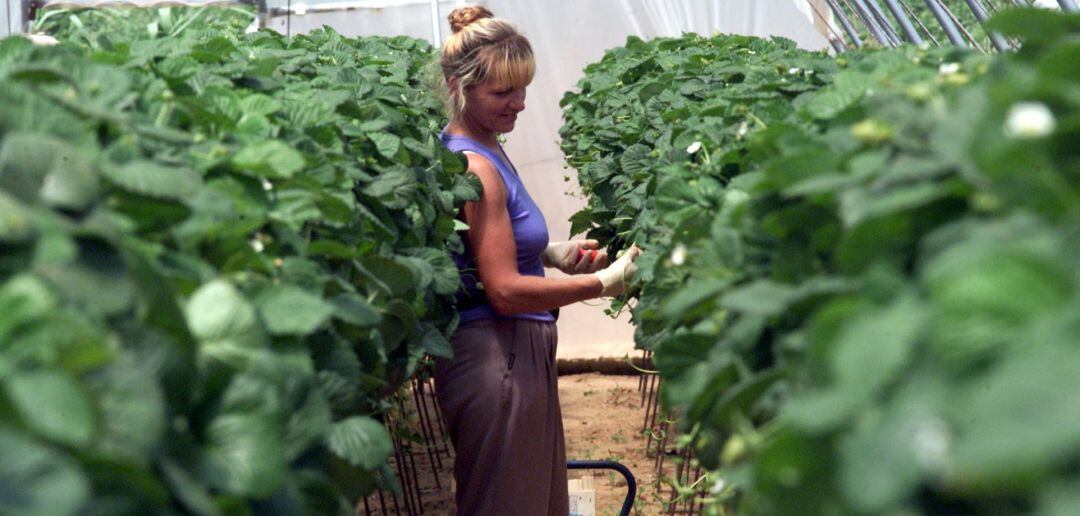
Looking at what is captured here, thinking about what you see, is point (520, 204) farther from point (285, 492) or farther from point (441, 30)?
point (441, 30)

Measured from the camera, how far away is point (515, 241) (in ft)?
11.5

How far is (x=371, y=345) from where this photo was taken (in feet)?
6.64

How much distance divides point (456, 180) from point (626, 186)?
0.95 m

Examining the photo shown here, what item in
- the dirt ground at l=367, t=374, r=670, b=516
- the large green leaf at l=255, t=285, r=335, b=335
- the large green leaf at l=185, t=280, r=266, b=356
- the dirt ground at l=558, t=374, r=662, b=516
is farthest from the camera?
the dirt ground at l=558, t=374, r=662, b=516

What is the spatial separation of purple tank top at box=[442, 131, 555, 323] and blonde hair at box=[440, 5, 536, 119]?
0.41 feet

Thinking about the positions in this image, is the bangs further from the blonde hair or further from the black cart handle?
the black cart handle

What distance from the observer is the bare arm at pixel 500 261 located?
11.0 ft

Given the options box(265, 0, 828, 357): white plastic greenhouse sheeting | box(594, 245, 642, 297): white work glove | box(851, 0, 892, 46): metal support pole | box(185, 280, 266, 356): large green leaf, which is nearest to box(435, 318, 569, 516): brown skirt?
box(594, 245, 642, 297): white work glove

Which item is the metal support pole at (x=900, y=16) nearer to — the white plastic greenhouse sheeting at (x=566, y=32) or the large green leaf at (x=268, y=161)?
the white plastic greenhouse sheeting at (x=566, y=32)

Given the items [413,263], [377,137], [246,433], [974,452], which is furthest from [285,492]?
[377,137]

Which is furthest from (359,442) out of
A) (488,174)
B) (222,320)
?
(488,174)

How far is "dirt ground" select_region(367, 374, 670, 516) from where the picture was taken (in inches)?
211

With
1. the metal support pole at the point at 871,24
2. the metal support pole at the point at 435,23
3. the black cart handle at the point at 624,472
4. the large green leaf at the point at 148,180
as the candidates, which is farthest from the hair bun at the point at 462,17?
the metal support pole at the point at 435,23

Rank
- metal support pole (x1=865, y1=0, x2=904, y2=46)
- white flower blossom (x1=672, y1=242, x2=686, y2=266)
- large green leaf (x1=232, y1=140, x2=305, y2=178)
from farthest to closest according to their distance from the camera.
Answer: metal support pole (x1=865, y1=0, x2=904, y2=46)
white flower blossom (x1=672, y1=242, x2=686, y2=266)
large green leaf (x1=232, y1=140, x2=305, y2=178)
